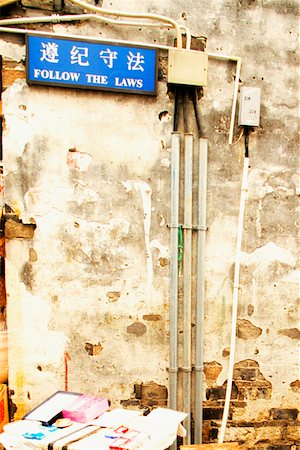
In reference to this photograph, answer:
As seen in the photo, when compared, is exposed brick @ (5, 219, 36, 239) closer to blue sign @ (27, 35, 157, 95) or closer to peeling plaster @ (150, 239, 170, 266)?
peeling plaster @ (150, 239, 170, 266)

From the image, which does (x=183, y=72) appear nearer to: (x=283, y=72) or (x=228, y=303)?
(x=283, y=72)

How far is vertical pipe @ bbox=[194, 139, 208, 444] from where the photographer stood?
107 inches

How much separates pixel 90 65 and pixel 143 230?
3.73 feet

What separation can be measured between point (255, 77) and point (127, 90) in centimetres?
92

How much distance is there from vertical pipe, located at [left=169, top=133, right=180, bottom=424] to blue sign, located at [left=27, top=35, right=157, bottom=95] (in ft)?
1.48

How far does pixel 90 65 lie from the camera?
2.54 meters

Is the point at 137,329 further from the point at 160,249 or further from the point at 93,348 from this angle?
the point at 160,249

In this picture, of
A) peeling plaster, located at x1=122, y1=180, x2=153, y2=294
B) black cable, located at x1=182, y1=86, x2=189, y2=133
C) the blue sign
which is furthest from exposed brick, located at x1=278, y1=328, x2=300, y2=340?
the blue sign

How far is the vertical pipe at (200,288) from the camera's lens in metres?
2.72

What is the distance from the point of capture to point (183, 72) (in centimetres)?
259

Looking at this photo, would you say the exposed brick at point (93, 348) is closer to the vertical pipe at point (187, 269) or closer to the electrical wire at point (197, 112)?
the vertical pipe at point (187, 269)

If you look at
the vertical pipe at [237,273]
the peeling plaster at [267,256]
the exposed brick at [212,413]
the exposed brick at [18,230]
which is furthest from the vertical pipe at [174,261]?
the exposed brick at [18,230]

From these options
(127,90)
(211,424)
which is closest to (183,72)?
(127,90)

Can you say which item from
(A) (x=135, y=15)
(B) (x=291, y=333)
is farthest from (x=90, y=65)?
(B) (x=291, y=333)
